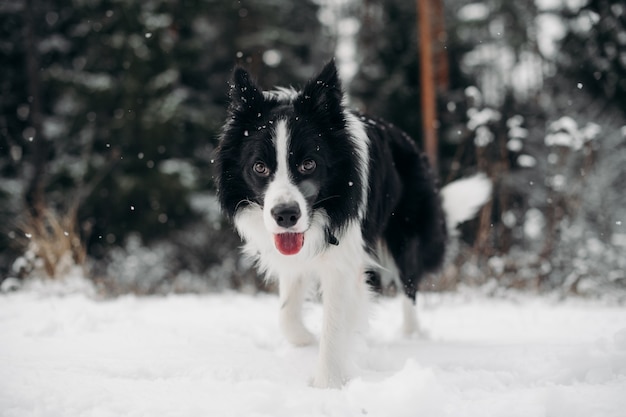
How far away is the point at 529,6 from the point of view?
15.2 metres

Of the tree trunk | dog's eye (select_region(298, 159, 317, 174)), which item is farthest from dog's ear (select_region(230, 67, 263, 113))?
the tree trunk

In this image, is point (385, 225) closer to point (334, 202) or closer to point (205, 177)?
point (334, 202)

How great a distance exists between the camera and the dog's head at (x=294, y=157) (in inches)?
111

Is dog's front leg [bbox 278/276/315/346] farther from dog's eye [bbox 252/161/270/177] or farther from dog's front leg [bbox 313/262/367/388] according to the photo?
dog's eye [bbox 252/161/270/177]

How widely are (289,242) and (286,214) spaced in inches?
9.4

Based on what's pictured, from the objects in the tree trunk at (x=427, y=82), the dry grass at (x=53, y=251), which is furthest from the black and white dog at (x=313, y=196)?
the tree trunk at (x=427, y=82)

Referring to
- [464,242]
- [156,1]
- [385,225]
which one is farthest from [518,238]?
[156,1]

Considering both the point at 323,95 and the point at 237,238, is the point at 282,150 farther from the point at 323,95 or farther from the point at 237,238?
the point at 237,238

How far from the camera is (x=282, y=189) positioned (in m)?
2.67

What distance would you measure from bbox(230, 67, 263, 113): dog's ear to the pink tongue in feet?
2.93

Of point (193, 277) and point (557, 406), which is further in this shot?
point (193, 277)

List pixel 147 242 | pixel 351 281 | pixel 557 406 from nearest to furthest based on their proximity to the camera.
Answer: pixel 557 406 < pixel 351 281 < pixel 147 242

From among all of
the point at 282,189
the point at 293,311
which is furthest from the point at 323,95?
the point at 293,311

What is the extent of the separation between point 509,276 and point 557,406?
211 inches
